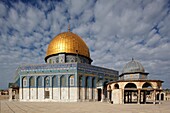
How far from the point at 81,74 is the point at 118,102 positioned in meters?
8.79

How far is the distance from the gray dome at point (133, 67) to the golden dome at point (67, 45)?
33.3 feet

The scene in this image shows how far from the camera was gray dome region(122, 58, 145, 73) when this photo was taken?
28.0m

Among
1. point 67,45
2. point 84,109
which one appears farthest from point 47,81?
point 84,109

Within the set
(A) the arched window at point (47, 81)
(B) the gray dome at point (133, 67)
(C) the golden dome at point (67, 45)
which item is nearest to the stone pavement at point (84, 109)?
(B) the gray dome at point (133, 67)

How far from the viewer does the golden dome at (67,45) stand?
111 ft

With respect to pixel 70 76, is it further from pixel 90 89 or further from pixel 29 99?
pixel 29 99

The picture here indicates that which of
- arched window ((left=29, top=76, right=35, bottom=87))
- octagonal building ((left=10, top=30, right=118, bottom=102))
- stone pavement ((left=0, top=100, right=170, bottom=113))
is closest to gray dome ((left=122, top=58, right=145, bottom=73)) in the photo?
octagonal building ((left=10, top=30, right=118, bottom=102))

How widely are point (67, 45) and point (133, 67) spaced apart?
14335 millimetres

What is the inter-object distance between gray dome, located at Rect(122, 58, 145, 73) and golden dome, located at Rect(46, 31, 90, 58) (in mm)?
10162

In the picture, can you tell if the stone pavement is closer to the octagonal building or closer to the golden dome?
the octagonal building

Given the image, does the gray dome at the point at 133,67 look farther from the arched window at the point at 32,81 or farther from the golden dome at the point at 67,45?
the arched window at the point at 32,81

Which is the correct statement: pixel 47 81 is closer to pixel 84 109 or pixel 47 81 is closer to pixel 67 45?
pixel 67 45

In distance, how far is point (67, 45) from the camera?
111 ft

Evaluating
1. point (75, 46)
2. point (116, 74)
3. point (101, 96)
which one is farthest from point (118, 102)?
point (75, 46)
